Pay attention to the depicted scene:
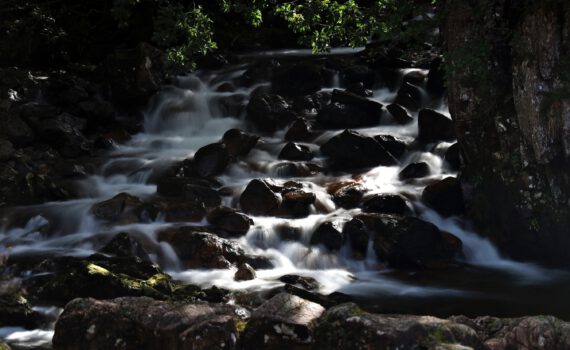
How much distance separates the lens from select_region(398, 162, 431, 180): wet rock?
14758mm

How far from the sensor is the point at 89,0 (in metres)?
24.1

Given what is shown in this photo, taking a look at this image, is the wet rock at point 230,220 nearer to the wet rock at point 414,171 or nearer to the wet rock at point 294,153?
the wet rock at point 294,153

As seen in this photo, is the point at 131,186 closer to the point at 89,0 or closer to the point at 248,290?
the point at 248,290

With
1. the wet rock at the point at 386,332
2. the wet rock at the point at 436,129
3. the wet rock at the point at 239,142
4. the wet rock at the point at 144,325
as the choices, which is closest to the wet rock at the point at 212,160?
the wet rock at the point at 239,142

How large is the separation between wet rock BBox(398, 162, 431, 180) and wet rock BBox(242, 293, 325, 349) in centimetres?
1004

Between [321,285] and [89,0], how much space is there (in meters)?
17.6

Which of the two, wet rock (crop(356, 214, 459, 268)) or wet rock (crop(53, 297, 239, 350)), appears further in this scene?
wet rock (crop(356, 214, 459, 268))

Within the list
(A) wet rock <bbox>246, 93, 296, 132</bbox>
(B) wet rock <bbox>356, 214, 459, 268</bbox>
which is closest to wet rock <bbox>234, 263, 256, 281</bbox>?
(B) wet rock <bbox>356, 214, 459, 268</bbox>

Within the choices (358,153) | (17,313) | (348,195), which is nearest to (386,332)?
(17,313)

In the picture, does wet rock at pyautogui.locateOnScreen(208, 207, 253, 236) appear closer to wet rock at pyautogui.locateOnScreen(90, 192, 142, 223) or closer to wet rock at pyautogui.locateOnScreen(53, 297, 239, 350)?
wet rock at pyautogui.locateOnScreen(90, 192, 142, 223)

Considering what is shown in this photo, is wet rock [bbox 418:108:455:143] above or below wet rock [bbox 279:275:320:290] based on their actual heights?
above

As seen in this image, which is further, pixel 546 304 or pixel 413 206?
pixel 413 206

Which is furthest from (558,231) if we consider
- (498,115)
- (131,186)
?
(131,186)

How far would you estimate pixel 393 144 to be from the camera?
16.0 m
